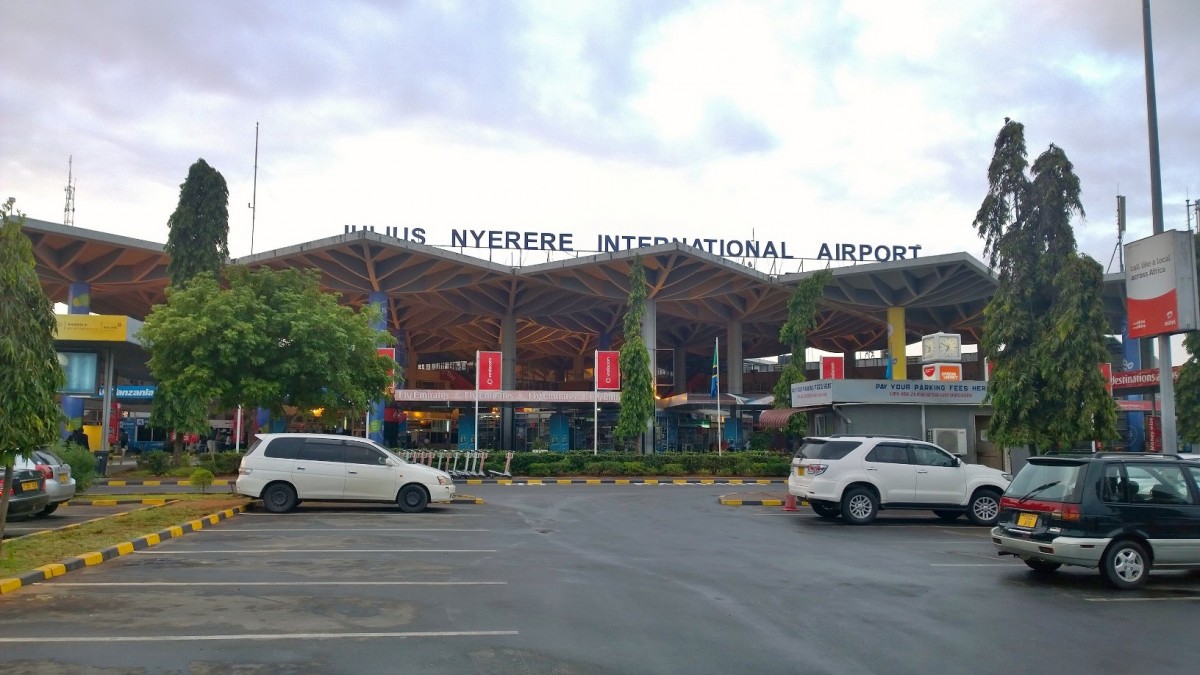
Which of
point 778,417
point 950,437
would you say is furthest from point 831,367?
point 950,437

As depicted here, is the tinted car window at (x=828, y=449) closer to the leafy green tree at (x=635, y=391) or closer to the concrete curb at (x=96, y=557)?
the concrete curb at (x=96, y=557)

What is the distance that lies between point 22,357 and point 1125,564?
1320 cm

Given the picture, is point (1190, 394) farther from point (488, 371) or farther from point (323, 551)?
point (323, 551)

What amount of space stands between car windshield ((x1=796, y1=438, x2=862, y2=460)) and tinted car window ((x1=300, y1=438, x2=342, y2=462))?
9613mm

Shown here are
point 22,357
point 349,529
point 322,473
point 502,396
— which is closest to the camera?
point 22,357

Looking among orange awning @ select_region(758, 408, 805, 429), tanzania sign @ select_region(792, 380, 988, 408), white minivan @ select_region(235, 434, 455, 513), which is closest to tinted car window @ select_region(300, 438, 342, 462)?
white minivan @ select_region(235, 434, 455, 513)

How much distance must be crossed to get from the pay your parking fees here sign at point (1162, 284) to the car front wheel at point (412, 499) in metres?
14.4

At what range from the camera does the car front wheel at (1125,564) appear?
10609 millimetres

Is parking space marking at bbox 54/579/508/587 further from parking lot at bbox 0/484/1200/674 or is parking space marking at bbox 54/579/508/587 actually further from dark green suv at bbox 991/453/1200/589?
dark green suv at bbox 991/453/1200/589

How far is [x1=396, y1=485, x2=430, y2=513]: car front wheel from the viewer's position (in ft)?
62.2

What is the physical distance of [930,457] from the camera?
18188 millimetres

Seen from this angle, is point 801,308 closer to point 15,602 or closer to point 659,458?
point 659,458

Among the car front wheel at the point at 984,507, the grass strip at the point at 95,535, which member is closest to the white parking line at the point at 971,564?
the car front wheel at the point at 984,507

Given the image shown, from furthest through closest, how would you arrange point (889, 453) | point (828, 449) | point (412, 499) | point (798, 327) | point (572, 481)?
point (798, 327) < point (572, 481) < point (412, 499) < point (828, 449) < point (889, 453)
